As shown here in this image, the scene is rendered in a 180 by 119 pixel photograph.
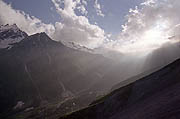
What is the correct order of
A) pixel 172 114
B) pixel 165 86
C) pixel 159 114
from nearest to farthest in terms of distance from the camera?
pixel 172 114
pixel 159 114
pixel 165 86

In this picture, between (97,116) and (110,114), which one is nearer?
(110,114)

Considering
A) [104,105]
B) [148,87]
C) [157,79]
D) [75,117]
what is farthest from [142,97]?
[75,117]

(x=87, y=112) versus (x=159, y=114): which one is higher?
(x=87, y=112)

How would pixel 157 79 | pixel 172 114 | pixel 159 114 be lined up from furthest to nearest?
pixel 157 79 < pixel 159 114 < pixel 172 114

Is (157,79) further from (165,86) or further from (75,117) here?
(75,117)

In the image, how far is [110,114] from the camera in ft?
172

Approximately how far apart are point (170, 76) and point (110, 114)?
22.5 metres

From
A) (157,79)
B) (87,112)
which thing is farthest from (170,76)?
(87,112)

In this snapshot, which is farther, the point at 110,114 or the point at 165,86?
the point at 110,114

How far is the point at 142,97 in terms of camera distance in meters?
49.4

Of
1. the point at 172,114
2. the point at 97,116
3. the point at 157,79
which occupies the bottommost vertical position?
the point at 172,114

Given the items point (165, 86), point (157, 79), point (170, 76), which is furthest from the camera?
point (157, 79)

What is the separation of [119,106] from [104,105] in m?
8.55

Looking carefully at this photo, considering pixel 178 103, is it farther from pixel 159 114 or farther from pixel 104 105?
pixel 104 105
